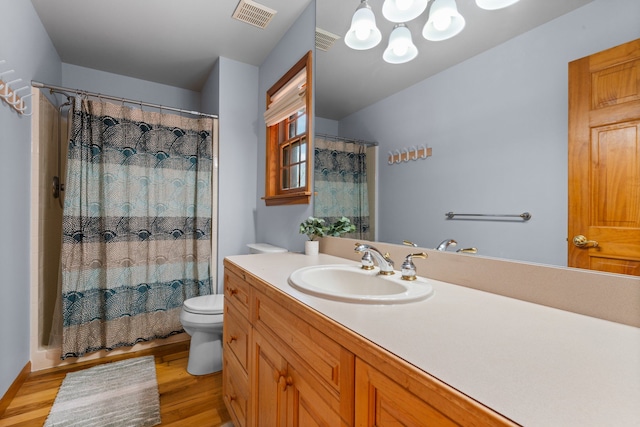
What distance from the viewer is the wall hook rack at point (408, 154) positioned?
113 cm

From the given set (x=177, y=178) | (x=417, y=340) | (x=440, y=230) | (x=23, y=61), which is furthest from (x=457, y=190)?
(x=23, y=61)

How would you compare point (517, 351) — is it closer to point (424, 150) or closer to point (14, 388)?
point (424, 150)

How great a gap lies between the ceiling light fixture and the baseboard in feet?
8.67

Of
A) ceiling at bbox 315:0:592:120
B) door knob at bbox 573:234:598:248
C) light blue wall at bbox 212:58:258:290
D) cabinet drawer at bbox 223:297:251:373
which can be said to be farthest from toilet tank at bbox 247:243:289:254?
door knob at bbox 573:234:598:248

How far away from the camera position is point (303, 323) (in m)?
0.79

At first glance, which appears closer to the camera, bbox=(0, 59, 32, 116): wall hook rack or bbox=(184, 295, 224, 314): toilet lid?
bbox=(0, 59, 32, 116): wall hook rack

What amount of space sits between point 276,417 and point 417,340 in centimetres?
64

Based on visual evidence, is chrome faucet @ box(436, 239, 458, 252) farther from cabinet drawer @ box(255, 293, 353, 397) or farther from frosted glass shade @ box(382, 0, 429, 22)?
frosted glass shade @ box(382, 0, 429, 22)

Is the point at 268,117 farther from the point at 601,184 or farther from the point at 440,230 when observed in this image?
the point at 601,184

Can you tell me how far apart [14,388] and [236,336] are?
1.50m

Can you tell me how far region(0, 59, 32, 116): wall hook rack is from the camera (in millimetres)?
1459

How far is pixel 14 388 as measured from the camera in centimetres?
167

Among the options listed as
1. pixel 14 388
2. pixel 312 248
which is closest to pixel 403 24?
pixel 312 248

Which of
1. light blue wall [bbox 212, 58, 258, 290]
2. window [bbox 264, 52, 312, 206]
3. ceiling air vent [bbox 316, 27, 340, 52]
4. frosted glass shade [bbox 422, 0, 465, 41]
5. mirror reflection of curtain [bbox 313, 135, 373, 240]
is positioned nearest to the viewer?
frosted glass shade [bbox 422, 0, 465, 41]
